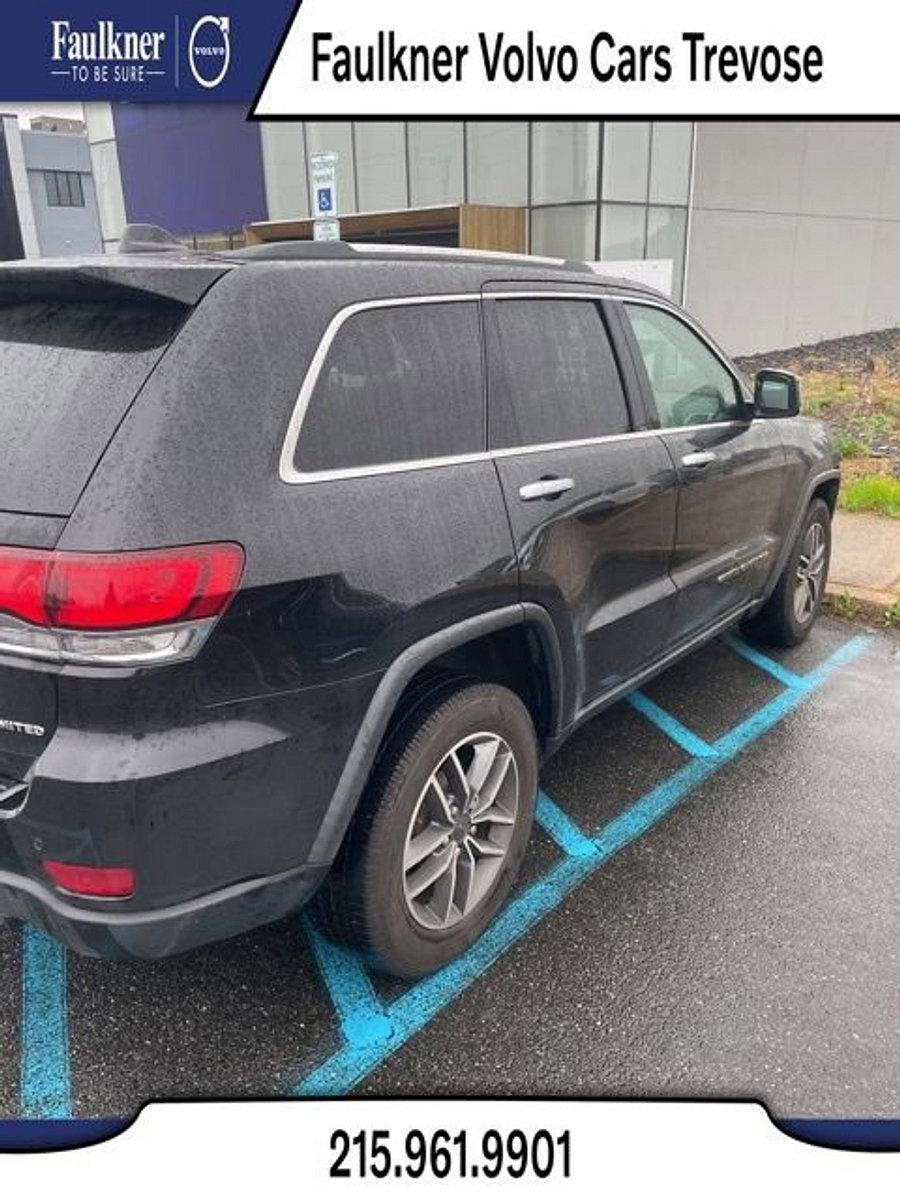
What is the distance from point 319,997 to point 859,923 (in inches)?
62.8

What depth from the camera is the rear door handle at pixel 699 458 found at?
11.1 ft

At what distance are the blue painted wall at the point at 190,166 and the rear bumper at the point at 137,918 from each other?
21453 mm

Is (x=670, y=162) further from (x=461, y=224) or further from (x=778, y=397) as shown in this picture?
(x=778, y=397)

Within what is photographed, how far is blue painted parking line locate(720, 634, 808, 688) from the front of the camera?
14.6 feet

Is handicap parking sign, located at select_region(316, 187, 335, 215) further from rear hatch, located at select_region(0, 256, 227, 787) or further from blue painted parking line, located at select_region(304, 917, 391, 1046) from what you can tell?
blue painted parking line, located at select_region(304, 917, 391, 1046)

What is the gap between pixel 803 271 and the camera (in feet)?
65.8

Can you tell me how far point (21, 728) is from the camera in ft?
6.07

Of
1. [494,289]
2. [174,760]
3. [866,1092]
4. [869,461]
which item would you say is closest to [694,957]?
[866,1092]

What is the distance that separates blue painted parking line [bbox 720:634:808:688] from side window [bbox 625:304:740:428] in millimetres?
1352

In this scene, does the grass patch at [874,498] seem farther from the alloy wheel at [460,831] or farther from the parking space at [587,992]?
the alloy wheel at [460,831]

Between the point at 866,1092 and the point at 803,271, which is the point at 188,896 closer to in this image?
the point at 866,1092

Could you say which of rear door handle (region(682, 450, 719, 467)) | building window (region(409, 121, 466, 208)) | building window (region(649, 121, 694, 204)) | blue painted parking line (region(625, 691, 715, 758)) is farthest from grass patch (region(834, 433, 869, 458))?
building window (region(409, 121, 466, 208))

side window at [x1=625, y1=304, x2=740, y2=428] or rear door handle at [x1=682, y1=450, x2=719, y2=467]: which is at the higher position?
side window at [x1=625, y1=304, x2=740, y2=428]

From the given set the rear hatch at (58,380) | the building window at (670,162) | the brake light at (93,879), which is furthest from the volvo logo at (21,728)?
the building window at (670,162)
